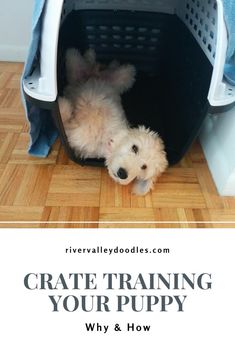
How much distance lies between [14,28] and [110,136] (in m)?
1.06

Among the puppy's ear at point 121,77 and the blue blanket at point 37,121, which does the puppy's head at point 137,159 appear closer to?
the blue blanket at point 37,121

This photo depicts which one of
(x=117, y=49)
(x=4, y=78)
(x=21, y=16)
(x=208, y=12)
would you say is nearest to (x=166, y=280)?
(x=208, y=12)

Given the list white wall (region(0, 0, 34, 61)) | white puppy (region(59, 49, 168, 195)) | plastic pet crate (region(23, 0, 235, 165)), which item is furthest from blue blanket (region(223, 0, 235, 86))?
white wall (region(0, 0, 34, 61))

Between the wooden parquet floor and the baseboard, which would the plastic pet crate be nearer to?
the wooden parquet floor

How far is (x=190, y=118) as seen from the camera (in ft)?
3.86

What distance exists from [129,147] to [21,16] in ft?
3.71

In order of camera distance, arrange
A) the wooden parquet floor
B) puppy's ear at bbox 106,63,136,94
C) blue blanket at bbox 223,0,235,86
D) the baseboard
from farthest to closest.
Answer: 1. the baseboard
2. puppy's ear at bbox 106,63,136,94
3. the wooden parquet floor
4. blue blanket at bbox 223,0,235,86

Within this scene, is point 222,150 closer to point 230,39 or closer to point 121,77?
point 230,39

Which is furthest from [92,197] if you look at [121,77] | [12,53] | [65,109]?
[12,53]

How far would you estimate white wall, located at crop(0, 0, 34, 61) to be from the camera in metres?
1.72

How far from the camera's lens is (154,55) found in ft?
5.18

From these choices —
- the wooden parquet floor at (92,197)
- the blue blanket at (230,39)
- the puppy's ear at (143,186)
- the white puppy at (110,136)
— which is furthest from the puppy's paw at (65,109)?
the blue blanket at (230,39)

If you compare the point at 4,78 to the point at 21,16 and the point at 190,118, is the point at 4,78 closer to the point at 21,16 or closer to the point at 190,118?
the point at 21,16

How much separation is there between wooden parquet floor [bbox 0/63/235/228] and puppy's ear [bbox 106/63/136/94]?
33 cm
